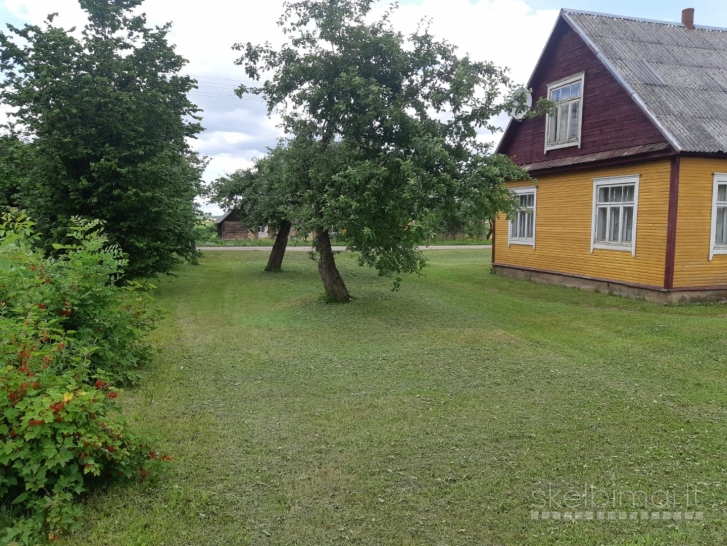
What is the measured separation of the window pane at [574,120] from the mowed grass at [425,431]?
6272mm

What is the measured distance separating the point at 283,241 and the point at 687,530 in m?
17.8

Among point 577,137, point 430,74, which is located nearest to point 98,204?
point 430,74

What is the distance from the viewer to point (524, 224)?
1739 cm

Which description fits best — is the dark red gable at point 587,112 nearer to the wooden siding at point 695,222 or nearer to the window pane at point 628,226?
the wooden siding at point 695,222

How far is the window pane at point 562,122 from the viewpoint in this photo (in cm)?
1492

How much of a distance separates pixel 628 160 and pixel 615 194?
3.40 ft

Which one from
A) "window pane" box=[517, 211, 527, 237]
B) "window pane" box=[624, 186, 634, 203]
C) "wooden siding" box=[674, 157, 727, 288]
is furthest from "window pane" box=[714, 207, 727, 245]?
"window pane" box=[517, 211, 527, 237]

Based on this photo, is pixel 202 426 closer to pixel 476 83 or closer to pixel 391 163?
pixel 391 163

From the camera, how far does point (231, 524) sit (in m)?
3.35

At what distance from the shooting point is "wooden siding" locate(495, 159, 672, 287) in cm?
1195

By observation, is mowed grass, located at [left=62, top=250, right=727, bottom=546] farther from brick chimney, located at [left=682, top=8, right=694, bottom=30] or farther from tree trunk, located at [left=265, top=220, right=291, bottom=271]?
tree trunk, located at [left=265, top=220, right=291, bottom=271]

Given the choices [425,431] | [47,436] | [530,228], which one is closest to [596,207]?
[530,228]

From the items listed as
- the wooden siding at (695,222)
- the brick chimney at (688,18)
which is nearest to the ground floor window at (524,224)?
the wooden siding at (695,222)

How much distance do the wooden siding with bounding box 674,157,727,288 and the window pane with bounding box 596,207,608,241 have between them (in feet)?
7.23
